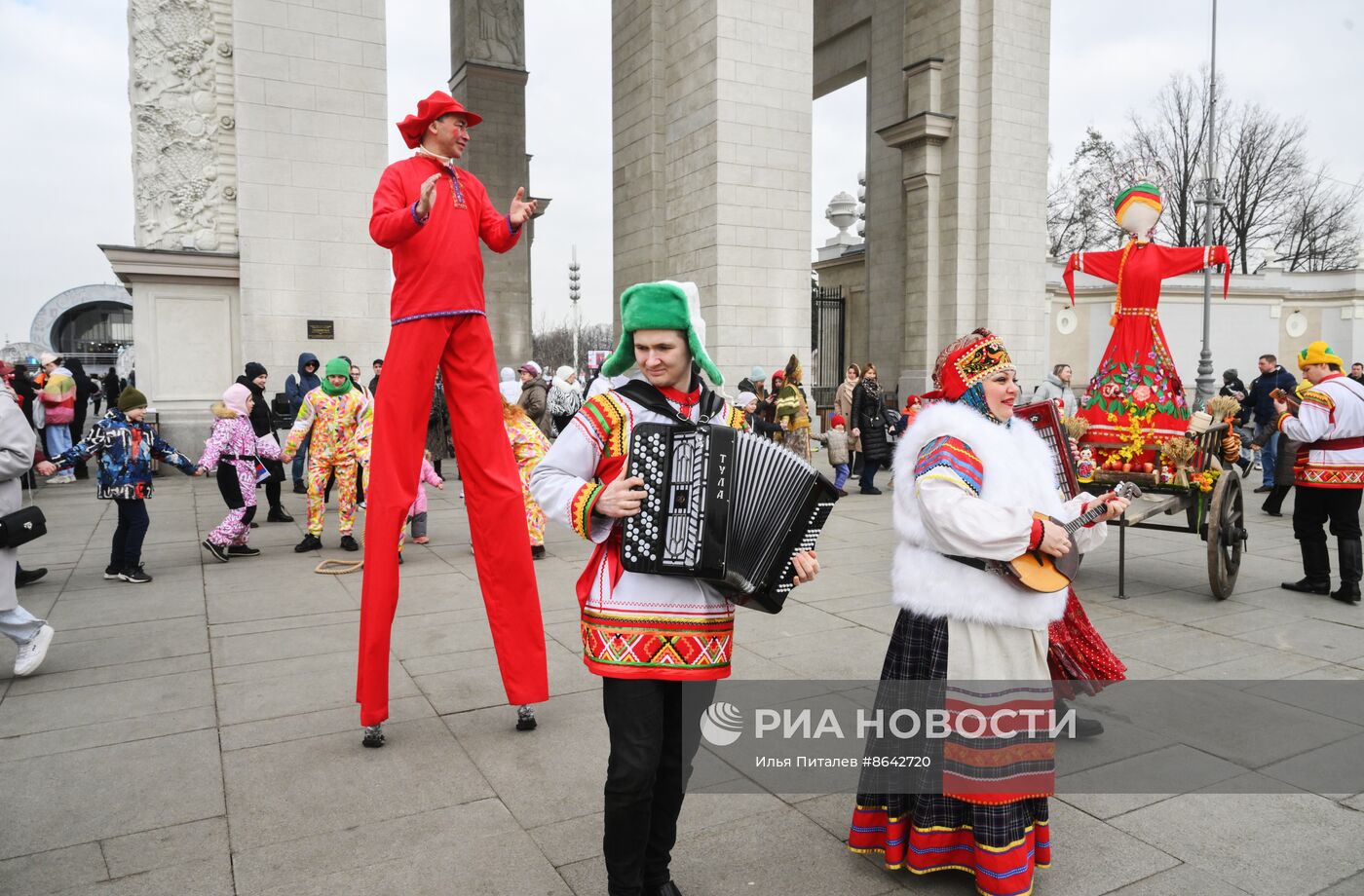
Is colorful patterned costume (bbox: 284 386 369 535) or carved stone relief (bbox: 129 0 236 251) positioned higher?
carved stone relief (bbox: 129 0 236 251)

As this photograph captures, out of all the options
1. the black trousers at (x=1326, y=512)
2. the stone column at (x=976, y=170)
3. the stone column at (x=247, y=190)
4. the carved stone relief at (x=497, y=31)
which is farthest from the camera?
the carved stone relief at (x=497, y=31)

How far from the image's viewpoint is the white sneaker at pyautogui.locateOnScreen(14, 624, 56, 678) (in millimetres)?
5102

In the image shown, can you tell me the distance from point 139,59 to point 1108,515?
1424 centimetres

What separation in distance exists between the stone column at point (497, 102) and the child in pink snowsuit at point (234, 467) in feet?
54.6

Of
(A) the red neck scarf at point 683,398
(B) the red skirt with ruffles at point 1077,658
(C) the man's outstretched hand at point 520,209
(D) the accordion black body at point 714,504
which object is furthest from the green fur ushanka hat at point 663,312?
(B) the red skirt with ruffles at point 1077,658

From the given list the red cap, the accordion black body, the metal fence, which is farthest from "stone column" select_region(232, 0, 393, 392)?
the metal fence

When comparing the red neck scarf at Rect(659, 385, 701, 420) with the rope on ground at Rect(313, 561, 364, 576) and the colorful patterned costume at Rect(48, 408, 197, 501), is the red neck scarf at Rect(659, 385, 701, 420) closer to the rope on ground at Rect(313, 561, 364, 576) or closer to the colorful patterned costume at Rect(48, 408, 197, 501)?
the rope on ground at Rect(313, 561, 364, 576)

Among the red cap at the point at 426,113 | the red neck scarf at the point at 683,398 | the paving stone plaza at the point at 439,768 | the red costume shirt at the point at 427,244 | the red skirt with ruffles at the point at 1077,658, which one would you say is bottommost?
the paving stone plaza at the point at 439,768

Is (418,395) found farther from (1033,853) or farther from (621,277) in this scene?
(621,277)

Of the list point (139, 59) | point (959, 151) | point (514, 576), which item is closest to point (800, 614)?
point (514, 576)

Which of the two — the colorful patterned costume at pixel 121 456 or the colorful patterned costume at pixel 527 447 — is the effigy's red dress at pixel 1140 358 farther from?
the colorful patterned costume at pixel 121 456

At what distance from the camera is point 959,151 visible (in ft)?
57.8

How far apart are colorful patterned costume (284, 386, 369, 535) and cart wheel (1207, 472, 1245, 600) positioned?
707 cm

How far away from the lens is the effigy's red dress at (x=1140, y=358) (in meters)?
6.97
